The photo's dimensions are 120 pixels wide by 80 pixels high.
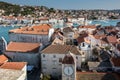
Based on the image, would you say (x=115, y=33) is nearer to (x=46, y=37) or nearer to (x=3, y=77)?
(x=46, y=37)

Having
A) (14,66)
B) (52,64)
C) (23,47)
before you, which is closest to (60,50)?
(52,64)

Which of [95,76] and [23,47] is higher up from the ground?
[23,47]

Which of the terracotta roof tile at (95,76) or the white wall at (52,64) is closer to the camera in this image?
the terracotta roof tile at (95,76)

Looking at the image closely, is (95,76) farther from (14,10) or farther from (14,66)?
(14,10)

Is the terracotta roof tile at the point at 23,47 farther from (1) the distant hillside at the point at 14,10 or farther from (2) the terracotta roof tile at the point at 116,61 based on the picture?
(1) the distant hillside at the point at 14,10

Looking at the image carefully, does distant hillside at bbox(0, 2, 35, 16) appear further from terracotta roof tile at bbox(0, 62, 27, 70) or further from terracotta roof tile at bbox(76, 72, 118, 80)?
terracotta roof tile at bbox(76, 72, 118, 80)

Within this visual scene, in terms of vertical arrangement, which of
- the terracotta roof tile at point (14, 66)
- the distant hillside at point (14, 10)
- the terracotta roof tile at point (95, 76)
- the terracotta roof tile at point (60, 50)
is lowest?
the terracotta roof tile at point (95, 76)

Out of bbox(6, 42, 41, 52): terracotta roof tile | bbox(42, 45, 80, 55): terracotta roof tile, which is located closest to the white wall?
bbox(42, 45, 80, 55): terracotta roof tile

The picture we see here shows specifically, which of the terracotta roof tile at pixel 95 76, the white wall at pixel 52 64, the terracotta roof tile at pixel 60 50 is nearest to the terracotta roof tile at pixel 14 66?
the white wall at pixel 52 64

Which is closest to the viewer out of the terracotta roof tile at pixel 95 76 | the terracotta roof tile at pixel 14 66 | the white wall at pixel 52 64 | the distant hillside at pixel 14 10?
the terracotta roof tile at pixel 95 76

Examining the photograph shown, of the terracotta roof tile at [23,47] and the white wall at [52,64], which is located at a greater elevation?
the terracotta roof tile at [23,47]

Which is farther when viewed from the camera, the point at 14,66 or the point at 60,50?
the point at 60,50
